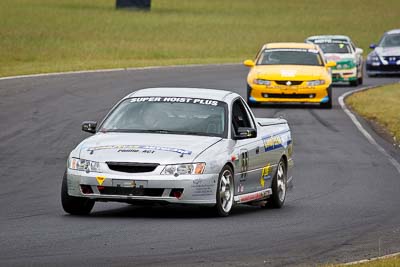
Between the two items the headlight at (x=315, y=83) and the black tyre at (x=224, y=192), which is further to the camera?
the headlight at (x=315, y=83)

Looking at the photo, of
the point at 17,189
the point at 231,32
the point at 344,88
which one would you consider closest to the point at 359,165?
the point at 17,189

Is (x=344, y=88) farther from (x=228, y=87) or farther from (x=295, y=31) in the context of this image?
(x=295, y=31)

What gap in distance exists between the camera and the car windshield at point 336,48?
3859 centimetres

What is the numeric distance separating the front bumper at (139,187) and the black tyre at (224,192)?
25 centimetres

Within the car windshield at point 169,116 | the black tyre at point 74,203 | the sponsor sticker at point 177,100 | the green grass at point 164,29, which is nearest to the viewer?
the black tyre at point 74,203

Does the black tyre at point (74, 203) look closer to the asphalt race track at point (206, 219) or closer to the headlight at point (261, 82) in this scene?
the asphalt race track at point (206, 219)

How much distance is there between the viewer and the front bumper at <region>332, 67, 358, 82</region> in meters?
37.6

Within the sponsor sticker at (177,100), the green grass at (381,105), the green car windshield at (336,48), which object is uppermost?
the sponsor sticker at (177,100)

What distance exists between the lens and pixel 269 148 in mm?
13859

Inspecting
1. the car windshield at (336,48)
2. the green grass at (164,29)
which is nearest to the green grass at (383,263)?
the green grass at (164,29)

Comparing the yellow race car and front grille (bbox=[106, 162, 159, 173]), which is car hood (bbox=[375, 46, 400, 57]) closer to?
the yellow race car

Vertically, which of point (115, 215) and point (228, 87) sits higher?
point (115, 215)

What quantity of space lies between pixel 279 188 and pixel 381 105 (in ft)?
54.7

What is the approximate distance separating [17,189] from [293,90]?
48.2 feet
